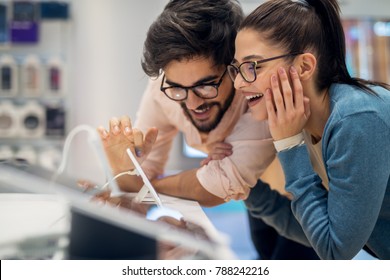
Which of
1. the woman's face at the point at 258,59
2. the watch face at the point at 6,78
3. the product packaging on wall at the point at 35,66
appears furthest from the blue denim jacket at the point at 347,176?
the watch face at the point at 6,78

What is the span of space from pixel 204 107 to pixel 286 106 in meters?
0.27

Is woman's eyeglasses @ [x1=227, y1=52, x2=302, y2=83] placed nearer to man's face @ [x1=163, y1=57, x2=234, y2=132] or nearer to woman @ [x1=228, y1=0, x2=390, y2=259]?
woman @ [x1=228, y1=0, x2=390, y2=259]

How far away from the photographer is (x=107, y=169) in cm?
99

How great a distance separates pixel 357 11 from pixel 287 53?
133 centimetres

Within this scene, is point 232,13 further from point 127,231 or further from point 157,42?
point 127,231

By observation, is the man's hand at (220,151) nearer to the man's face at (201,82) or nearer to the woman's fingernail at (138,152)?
the man's face at (201,82)

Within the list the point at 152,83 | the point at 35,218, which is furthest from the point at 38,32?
the point at 35,218

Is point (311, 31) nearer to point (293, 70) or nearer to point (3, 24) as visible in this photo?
A: point (293, 70)

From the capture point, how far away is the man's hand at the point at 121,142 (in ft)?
3.39

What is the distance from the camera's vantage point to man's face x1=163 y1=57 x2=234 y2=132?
3.33 feet

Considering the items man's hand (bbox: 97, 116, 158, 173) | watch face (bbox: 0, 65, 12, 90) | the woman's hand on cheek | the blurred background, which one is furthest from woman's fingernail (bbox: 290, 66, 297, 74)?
watch face (bbox: 0, 65, 12, 90)

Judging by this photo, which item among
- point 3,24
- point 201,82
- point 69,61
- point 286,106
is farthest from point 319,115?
point 3,24

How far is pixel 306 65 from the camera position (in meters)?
0.87

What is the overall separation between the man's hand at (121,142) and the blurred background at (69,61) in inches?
20.4
